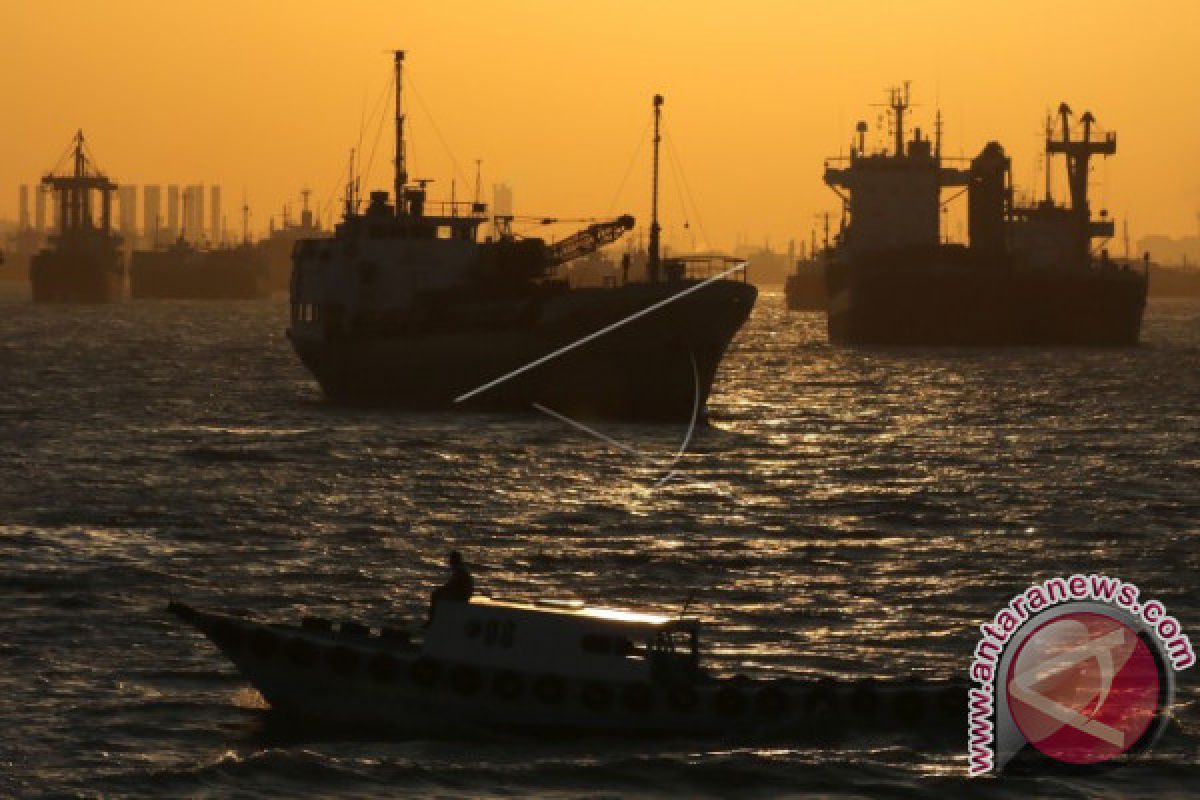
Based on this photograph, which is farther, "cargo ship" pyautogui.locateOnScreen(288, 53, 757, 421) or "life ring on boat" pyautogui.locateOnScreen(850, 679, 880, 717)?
"cargo ship" pyautogui.locateOnScreen(288, 53, 757, 421)

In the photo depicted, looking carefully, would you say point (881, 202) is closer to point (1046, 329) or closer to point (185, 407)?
point (1046, 329)

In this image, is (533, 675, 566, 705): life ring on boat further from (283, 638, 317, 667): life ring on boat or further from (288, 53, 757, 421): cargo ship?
(288, 53, 757, 421): cargo ship

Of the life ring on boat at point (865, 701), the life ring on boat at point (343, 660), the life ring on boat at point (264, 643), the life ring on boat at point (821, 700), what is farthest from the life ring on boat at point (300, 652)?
the life ring on boat at point (865, 701)

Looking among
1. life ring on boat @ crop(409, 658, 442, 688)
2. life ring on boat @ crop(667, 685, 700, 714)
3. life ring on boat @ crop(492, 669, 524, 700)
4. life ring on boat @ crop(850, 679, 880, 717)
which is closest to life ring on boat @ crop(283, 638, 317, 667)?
life ring on boat @ crop(409, 658, 442, 688)

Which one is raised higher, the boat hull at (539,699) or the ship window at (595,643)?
the ship window at (595,643)

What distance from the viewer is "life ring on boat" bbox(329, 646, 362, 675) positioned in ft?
105

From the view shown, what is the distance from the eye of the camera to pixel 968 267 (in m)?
180

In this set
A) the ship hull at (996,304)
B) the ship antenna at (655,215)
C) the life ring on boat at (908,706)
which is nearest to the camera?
the life ring on boat at (908,706)

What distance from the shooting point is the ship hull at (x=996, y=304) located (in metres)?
178

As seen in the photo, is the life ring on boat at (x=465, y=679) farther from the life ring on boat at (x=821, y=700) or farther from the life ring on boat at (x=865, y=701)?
the life ring on boat at (x=865, y=701)

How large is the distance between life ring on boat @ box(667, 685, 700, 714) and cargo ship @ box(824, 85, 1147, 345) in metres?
147

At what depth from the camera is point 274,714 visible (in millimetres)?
32938

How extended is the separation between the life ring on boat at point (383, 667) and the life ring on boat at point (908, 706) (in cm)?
689

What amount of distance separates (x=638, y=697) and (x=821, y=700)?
2.59 metres
